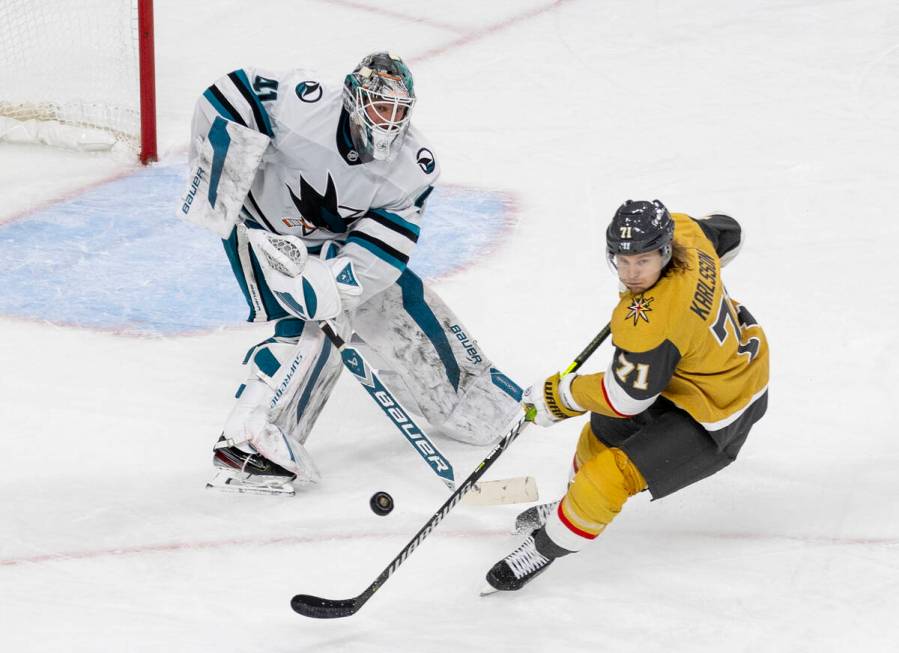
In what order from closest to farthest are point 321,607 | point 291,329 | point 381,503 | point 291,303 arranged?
point 321,607 → point 381,503 → point 291,303 → point 291,329

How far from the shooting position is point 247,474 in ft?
11.1

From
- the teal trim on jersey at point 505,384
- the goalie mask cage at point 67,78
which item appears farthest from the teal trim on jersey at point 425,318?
the goalie mask cage at point 67,78

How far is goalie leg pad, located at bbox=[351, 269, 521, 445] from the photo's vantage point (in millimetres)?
3635

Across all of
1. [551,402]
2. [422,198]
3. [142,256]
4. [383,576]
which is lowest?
[142,256]

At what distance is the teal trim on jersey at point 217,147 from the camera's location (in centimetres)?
333

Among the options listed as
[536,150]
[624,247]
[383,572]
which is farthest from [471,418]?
[536,150]

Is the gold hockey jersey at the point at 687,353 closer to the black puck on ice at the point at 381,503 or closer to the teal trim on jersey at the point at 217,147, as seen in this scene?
the black puck on ice at the point at 381,503

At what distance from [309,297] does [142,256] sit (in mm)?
1772

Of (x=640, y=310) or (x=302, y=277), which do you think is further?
(x=302, y=277)

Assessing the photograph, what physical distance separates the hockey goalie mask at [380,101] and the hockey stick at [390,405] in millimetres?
479

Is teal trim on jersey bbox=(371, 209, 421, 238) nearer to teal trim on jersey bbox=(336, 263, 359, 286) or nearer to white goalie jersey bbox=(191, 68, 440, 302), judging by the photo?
white goalie jersey bbox=(191, 68, 440, 302)

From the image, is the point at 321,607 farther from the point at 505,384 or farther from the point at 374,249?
the point at 505,384

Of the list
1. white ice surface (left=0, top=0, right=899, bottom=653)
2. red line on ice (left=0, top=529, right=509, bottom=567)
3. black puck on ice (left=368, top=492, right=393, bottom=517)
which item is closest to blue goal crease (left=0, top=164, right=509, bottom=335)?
white ice surface (left=0, top=0, right=899, bottom=653)

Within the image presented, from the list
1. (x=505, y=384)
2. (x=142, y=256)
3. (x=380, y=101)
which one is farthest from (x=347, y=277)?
(x=142, y=256)
